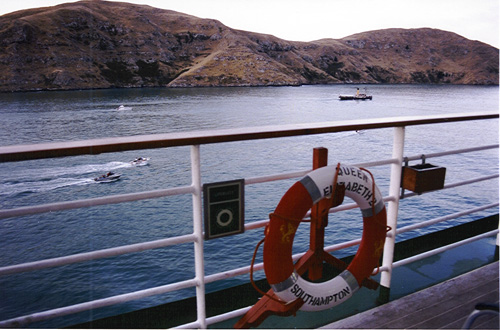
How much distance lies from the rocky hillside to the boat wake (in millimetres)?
74971

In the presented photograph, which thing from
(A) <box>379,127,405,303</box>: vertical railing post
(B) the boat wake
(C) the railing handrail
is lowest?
(B) the boat wake

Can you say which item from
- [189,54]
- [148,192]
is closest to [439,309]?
[148,192]

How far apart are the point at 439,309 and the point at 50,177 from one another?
24416 mm

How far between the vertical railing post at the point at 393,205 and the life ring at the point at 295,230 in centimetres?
29

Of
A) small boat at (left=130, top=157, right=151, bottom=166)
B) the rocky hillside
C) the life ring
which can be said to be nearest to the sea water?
small boat at (left=130, top=157, right=151, bottom=166)

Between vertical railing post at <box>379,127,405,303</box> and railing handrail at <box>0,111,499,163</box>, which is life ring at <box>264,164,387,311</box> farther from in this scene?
vertical railing post at <box>379,127,405,303</box>

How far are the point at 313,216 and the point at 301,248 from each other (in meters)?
11.1

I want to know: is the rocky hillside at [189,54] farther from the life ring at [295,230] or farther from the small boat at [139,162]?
the life ring at [295,230]

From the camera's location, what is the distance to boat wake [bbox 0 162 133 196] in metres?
20.7

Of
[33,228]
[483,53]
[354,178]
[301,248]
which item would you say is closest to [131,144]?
[354,178]

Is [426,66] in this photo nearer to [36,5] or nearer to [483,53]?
[483,53]

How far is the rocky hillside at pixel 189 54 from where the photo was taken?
93.8m

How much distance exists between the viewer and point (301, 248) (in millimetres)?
12250

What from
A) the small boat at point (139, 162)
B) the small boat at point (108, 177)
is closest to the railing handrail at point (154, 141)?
the small boat at point (108, 177)
